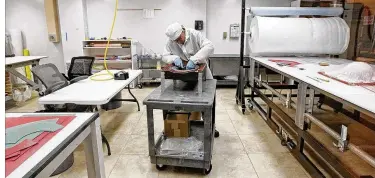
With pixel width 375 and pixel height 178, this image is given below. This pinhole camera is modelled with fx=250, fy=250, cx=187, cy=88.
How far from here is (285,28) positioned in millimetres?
3541

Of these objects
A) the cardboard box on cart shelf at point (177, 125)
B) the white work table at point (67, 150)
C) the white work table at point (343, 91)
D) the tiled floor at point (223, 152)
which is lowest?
the tiled floor at point (223, 152)

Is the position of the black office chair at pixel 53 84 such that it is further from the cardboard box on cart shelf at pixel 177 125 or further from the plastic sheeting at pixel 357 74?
the plastic sheeting at pixel 357 74

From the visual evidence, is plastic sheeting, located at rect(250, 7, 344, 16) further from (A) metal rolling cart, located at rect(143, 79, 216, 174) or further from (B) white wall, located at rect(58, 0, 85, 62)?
(B) white wall, located at rect(58, 0, 85, 62)

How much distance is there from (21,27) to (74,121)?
20.1 feet

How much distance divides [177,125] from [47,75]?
5.35 feet

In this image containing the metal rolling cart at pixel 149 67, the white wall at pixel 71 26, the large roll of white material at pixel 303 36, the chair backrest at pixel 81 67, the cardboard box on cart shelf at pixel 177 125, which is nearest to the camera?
the cardboard box on cart shelf at pixel 177 125

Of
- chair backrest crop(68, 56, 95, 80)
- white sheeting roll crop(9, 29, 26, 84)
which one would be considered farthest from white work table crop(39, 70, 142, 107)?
white sheeting roll crop(9, 29, 26, 84)

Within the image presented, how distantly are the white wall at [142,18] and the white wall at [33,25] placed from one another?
43.0 inches

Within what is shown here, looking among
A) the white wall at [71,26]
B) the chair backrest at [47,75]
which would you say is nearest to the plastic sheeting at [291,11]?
the chair backrest at [47,75]

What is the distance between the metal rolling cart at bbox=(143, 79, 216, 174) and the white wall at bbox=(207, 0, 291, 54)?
12.2 feet

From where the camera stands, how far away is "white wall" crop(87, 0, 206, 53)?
19.4 feet

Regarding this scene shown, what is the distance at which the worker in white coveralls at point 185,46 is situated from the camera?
2690 millimetres

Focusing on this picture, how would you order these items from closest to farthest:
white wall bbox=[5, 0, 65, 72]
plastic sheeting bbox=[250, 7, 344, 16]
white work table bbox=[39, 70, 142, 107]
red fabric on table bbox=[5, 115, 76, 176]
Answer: red fabric on table bbox=[5, 115, 76, 176] → white work table bbox=[39, 70, 142, 107] → plastic sheeting bbox=[250, 7, 344, 16] → white wall bbox=[5, 0, 65, 72]

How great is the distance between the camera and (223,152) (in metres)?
2.83
